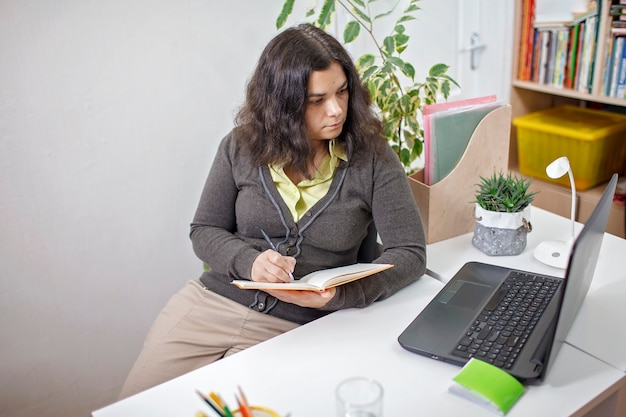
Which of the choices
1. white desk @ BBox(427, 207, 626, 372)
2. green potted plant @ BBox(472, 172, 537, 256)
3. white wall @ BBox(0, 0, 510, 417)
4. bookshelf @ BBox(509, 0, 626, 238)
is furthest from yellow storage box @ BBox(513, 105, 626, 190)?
white wall @ BBox(0, 0, 510, 417)

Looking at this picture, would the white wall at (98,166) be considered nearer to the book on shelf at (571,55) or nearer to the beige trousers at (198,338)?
the beige trousers at (198,338)

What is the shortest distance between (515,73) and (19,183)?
80.8 inches

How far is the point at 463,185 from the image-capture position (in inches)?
68.7

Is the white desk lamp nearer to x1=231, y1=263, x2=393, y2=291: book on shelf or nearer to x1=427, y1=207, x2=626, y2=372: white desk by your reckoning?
x1=427, y1=207, x2=626, y2=372: white desk

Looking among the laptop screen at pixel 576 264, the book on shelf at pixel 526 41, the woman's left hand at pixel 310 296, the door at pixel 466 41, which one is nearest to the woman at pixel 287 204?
the woman's left hand at pixel 310 296

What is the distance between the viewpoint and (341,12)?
84.5 inches

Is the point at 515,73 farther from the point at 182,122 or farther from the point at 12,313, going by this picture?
the point at 12,313

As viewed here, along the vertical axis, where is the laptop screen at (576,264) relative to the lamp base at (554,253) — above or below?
above

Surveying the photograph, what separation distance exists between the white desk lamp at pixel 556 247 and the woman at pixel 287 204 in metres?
0.33

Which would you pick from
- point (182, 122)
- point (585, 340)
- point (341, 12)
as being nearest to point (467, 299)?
point (585, 340)

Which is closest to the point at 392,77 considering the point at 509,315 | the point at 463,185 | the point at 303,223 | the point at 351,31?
the point at 351,31

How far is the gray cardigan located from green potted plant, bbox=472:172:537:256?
20 cm

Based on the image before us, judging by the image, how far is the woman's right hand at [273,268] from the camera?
1348 mm

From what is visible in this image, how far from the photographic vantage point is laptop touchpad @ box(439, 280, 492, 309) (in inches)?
52.2
